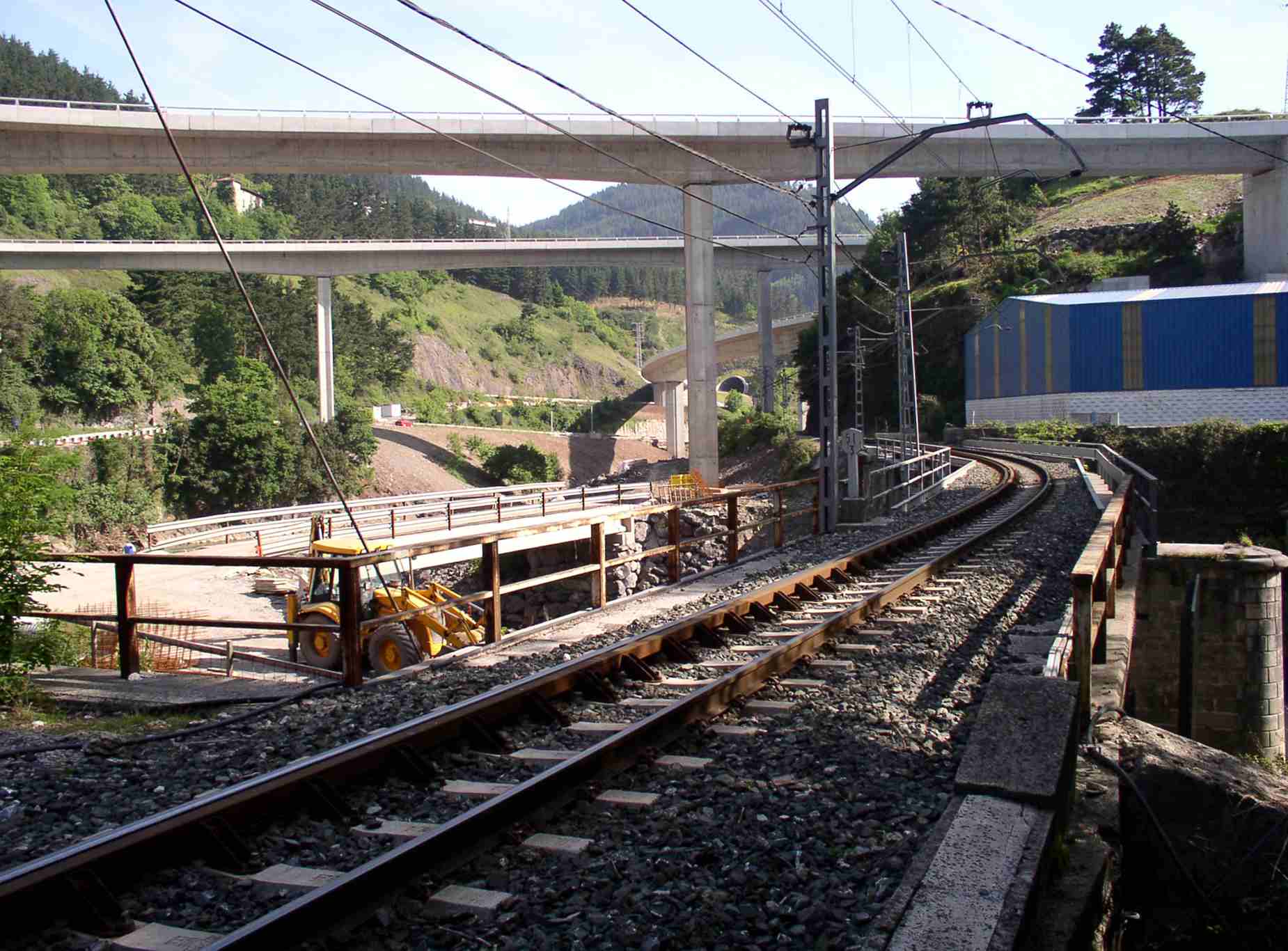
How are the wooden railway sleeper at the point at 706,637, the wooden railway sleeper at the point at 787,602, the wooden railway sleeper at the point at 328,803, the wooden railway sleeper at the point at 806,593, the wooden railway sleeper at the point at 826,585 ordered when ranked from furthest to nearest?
the wooden railway sleeper at the point at 826,585, the wooden railway sleeper at the point at 806,593, the wooden railway sleeper at the point at 787,602, the wooden railway sleeper at the point at 706,637, the wooden railway sleeper at the point at 328,803

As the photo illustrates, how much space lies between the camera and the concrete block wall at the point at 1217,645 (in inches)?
656

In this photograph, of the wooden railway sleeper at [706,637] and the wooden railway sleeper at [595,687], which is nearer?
the wooden railway sleeper at [595,687]

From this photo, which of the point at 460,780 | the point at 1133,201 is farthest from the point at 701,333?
the point at 1133,201

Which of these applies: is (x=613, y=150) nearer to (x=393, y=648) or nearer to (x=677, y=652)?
(x=393, y=648)

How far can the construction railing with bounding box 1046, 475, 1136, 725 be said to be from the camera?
24.5 feet

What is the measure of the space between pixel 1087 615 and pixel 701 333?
4126cm

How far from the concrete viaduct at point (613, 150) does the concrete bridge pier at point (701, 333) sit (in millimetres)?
69

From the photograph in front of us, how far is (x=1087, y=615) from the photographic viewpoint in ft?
24.9

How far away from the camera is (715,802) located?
553 centimetres

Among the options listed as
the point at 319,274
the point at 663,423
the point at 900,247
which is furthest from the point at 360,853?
the point at 663,423

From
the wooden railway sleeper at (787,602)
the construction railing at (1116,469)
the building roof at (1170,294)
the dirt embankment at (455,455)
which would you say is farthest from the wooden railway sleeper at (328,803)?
the dirt embankment at (455,455)

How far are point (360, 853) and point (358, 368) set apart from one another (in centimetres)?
10246

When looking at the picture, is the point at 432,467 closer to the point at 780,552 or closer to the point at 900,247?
the point at 900,247

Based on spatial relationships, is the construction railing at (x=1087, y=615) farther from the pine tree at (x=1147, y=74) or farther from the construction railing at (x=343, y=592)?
the pine tree at (x=1147, y=74)
